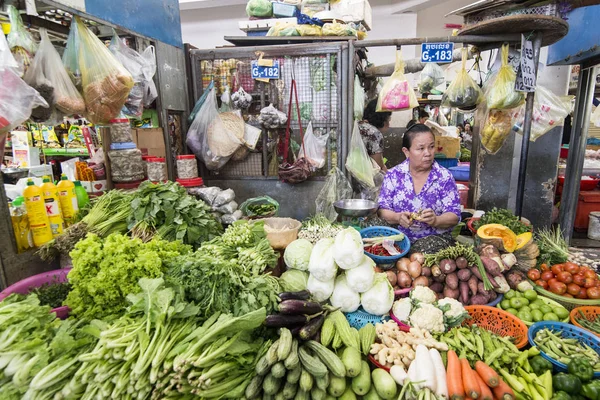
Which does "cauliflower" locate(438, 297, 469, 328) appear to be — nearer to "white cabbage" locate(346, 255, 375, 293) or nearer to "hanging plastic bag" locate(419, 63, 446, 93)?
"white cabbage" locate(346, 255, 375, 293)

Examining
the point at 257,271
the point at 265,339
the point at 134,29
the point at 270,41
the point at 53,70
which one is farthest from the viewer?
the point at 270,41

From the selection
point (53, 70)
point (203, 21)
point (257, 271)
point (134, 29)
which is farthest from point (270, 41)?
point (203, 21)

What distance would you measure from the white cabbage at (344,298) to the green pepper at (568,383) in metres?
1.13

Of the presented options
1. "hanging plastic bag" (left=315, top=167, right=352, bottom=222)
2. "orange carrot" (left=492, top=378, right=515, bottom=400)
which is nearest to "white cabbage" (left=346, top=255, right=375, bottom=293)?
"orange carrot" (left=492, top=378, right=515, bottom=400)

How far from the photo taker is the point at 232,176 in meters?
5.11

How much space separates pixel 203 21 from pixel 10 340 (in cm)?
1141

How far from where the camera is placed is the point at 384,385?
1741mm

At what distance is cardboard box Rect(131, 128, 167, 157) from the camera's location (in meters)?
4.41

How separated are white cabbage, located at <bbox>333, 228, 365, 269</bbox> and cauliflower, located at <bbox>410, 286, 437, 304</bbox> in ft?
1.52

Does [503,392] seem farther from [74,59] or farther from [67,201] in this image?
[74,59]

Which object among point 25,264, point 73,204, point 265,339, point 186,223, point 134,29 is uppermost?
point 134,29

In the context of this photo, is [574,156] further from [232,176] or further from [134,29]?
[134,29]

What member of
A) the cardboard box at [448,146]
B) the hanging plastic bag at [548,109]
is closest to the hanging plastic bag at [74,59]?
the hanging plastic bag at [548,109]

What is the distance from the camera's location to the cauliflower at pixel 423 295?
7.58ft
